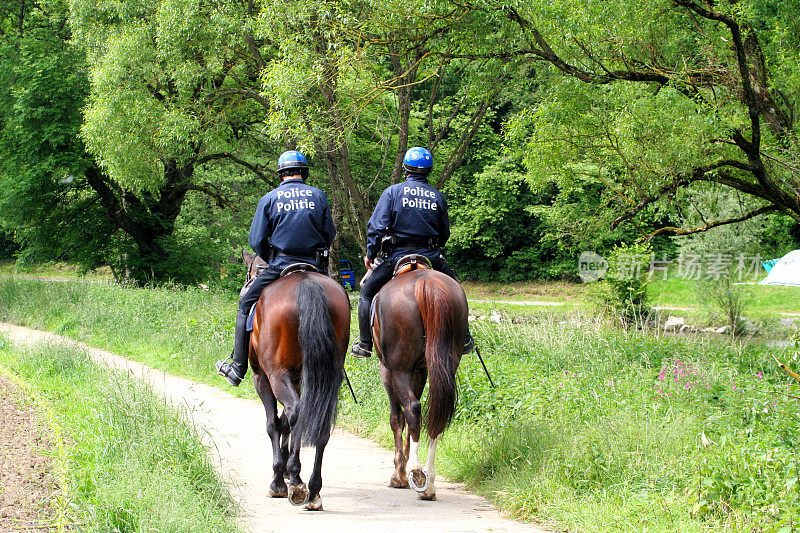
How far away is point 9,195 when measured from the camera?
Result: 78.5 feet

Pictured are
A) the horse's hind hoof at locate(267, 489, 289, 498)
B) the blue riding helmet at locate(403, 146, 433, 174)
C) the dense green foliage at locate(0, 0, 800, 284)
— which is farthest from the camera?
the dense green foliage at locate(0, 0, 800, 284)

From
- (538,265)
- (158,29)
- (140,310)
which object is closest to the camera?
(140,310)

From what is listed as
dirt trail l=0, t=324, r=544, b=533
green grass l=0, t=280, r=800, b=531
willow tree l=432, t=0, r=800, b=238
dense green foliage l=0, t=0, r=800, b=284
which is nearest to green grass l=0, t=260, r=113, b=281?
dense green foliage l=0, t=0, r=800, b=284

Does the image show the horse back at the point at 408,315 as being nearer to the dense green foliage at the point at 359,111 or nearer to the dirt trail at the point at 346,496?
the dirt trail at the point at 346,496

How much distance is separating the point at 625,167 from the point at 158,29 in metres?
12.6

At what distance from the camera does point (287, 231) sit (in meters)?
6.99

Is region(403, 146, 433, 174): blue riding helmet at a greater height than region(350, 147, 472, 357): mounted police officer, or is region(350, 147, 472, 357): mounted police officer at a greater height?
region(403, 146, 433, 174): blue riding helmet

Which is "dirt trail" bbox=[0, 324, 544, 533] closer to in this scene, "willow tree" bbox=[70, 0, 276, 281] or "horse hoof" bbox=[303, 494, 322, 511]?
"horse hoof" bbox=[303, 494, 322, 511]

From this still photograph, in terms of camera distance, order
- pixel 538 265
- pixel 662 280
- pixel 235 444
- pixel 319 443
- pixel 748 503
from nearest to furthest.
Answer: pixel 748 503, pixel 319 443, pixel 235 444, pixel 662 280, pixel 538 265

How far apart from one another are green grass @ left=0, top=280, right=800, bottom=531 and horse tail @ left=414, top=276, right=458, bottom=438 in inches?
31.1

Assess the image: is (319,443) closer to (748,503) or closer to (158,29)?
(748,503)

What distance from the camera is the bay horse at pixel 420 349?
651cm

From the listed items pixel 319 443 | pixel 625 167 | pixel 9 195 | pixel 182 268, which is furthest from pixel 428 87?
pixel 319 443

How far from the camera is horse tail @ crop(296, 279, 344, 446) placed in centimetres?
621
